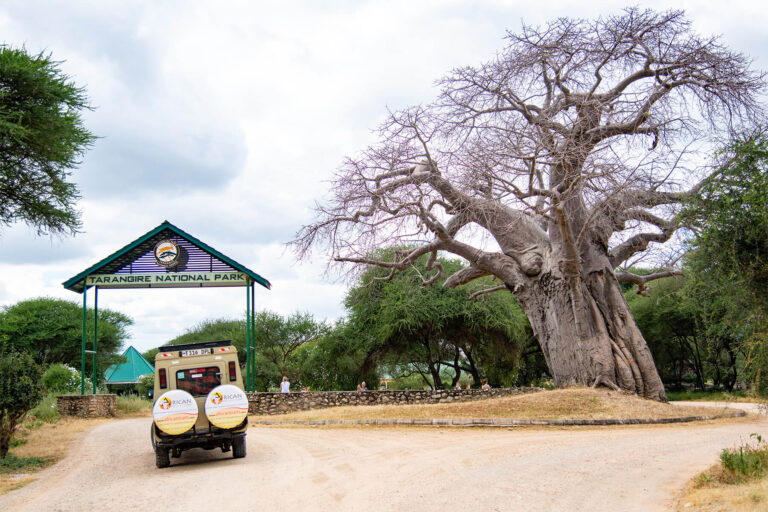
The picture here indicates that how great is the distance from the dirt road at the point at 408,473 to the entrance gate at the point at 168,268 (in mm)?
9948

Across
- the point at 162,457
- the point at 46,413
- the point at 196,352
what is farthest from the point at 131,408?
the point at 162,457

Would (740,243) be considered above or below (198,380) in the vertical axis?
above

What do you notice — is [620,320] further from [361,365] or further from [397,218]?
[361,365]

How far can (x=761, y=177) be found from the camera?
7844mm

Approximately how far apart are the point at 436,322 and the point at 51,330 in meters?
31.3

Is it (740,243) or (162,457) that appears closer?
(740,243)

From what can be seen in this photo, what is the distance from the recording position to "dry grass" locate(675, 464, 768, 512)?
5.77m

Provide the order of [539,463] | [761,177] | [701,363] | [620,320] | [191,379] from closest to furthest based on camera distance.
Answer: [761,177] → [539,463] → [191,379] → [620,320] → [701,363]

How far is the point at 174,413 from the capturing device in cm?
1059

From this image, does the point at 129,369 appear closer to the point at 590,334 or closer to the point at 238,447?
the point at 590,334

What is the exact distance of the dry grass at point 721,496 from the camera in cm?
577

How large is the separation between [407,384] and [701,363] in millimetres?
25009

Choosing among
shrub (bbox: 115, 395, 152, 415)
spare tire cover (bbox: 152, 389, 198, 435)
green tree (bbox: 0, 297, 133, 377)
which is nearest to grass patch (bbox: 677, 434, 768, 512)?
spare tire cover (bbox: 152, 389, 198, 435)

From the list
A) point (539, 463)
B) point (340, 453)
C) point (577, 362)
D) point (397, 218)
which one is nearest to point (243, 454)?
point (340, 453)
